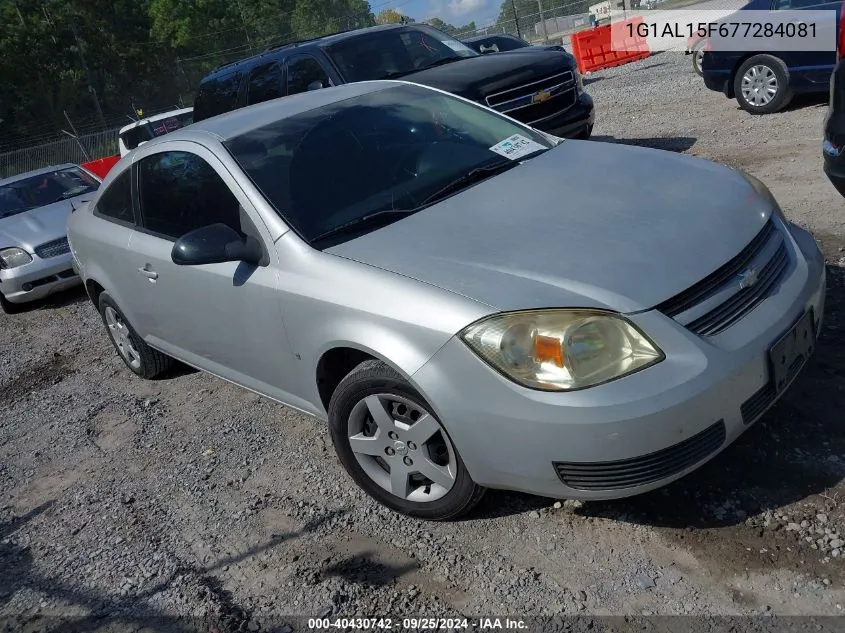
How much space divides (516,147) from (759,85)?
6.31 metres

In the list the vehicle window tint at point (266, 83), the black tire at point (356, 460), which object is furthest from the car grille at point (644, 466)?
the vehicle window tint at point (266, 83)

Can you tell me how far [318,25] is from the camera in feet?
223

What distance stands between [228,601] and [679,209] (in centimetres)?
231

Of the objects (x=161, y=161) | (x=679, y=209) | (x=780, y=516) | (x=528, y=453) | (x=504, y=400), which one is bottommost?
(x=780, y=516)

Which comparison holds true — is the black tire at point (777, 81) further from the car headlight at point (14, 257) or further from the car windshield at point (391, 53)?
the car headlight at point (14, 257)

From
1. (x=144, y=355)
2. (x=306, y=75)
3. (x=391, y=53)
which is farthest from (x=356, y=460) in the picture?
(x=391, y=53)

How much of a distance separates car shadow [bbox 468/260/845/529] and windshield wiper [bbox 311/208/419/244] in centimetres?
123

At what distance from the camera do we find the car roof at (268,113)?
389cm

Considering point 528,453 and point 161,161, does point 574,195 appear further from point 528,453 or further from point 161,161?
point 161,161

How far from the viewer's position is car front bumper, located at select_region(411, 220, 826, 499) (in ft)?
7.97

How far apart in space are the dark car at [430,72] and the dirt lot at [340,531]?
10.6ft

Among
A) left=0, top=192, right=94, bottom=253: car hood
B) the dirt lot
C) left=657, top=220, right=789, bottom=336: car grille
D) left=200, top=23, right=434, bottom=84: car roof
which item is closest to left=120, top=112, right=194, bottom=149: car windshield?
left=200, top=23, right=434, bottom=84: car roof

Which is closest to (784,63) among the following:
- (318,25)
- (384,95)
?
(384,95)

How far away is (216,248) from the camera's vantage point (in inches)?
129
